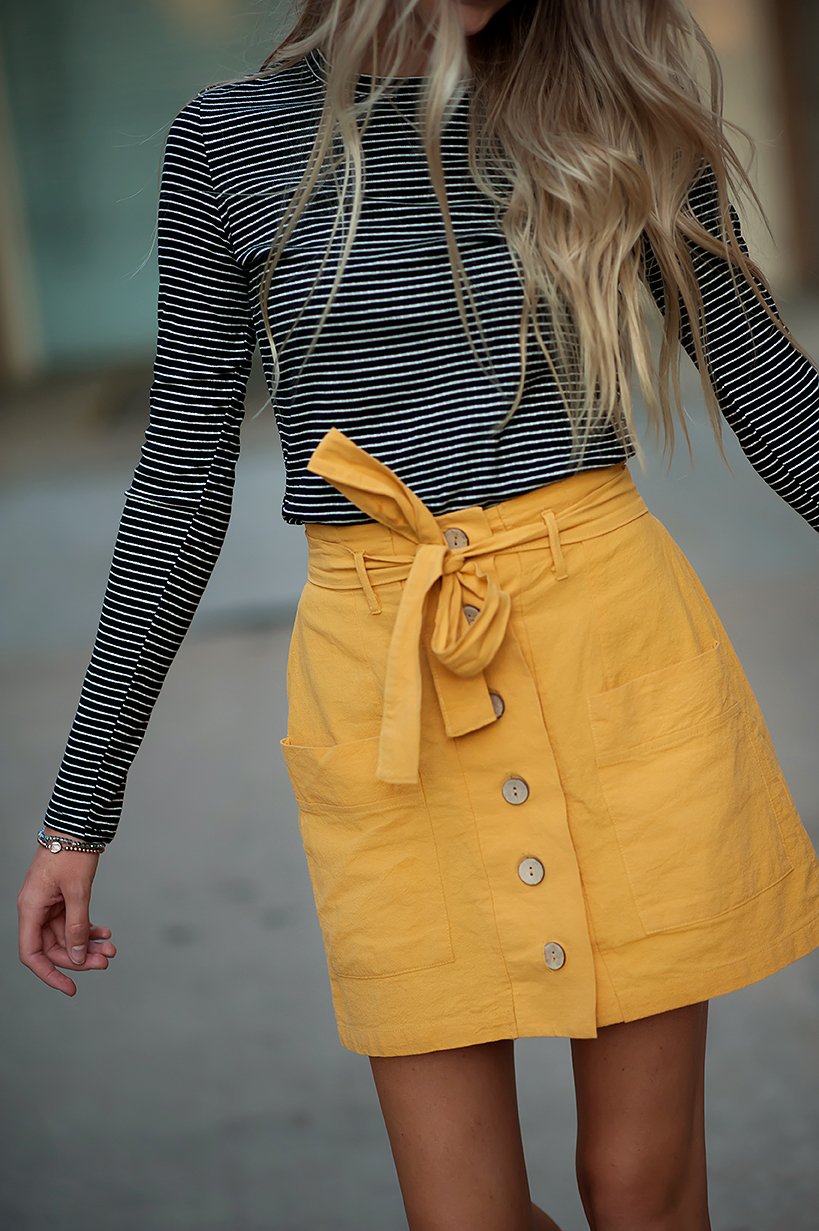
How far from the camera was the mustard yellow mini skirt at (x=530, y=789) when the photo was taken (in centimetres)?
118

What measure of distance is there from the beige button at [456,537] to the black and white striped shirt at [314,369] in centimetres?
3

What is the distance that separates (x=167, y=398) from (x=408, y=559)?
0.90 feet

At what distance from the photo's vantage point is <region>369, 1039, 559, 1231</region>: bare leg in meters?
1.23

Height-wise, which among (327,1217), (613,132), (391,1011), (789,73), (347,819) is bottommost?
(327,1217)

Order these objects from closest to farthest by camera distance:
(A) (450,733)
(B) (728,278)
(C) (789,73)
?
(A) (450,733)
(B) (728,278)
(C) (789,73)

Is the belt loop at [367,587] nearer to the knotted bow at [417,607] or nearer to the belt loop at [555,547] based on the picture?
the knotted bow at [417,607]

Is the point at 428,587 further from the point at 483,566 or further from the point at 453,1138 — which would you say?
the point at 453,1138

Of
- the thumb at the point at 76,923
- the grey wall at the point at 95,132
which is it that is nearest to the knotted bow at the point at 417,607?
the thumb at the point at 76,923

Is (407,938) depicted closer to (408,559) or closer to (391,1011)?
(391,1011)

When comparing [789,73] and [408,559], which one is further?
[789,73]

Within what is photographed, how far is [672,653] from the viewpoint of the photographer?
1.24 m

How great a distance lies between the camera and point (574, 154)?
1252 millimetres

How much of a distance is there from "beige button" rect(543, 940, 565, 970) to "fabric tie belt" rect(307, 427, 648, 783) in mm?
192

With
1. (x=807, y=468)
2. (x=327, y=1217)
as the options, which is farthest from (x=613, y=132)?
(x=327, y=1217)
